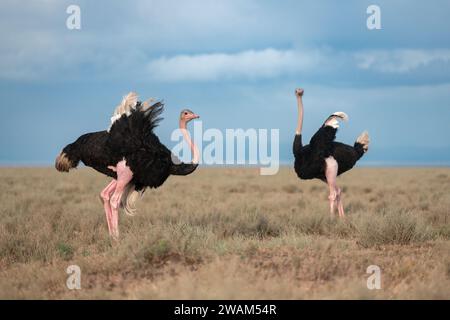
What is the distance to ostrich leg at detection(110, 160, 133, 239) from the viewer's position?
968 cm

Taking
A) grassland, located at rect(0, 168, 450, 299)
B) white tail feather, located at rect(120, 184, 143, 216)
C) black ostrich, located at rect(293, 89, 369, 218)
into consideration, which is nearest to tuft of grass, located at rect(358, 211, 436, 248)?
grassland, located at rect(0, 168, 450, 299)

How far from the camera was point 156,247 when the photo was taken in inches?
304

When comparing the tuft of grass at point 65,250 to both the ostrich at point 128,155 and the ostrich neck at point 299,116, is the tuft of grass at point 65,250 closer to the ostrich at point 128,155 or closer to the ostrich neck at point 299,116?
the ostrich at point 128,155

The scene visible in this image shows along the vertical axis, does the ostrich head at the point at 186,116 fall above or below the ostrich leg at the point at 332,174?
above

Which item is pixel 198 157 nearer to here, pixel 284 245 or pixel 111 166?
pixel 111 166

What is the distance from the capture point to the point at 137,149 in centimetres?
964

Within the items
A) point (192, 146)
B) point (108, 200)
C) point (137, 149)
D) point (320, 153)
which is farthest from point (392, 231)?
point (108, 200)

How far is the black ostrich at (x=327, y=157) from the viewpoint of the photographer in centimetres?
1222

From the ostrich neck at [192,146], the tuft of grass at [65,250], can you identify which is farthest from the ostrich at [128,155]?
the tuft of grass at [65,250]

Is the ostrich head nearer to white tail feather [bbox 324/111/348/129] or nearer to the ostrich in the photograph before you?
the ostrich

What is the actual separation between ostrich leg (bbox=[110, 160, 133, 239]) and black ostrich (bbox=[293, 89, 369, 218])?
3943mm

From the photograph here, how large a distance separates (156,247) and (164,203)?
29.2ft

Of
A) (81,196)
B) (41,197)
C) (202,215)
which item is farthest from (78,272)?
(81,196)

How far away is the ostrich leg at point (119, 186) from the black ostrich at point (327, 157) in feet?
12.9
